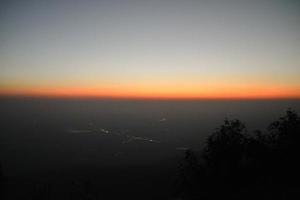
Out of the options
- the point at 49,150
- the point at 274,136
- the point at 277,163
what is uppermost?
the point at 274,136

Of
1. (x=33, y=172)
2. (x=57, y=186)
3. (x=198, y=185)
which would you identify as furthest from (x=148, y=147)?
(x=198, y=185)

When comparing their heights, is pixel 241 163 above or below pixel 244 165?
above

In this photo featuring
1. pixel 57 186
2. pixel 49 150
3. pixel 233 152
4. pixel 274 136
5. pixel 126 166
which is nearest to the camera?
pixel 233 152

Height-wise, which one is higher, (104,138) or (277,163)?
(277,163)

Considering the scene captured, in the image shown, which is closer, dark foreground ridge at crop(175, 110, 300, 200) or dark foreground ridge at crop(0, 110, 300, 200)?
dark foreground ridge at crop(0, 110, 300, 200)

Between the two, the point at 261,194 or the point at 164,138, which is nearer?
A: the point at 261,194

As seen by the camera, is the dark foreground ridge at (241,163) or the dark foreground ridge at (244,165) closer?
the dark foreground ridge at (244,165)

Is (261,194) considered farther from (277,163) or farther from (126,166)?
(126,166)

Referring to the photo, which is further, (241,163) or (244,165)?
(241,163)
